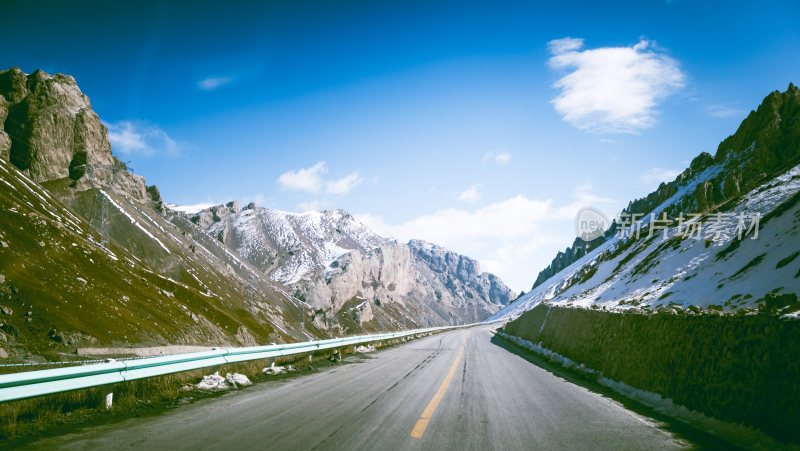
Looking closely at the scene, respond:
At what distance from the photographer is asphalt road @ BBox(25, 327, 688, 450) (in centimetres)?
488

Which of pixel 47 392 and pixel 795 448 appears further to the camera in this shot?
Answer: pixel 47 392

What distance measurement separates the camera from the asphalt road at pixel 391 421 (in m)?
4.88

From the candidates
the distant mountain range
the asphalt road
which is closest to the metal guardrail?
the asphalt road

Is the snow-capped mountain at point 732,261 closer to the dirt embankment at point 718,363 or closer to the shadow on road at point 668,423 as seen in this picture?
the dirt embankment at point 718,363

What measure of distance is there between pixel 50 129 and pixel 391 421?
17566cm

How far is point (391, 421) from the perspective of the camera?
591 cm

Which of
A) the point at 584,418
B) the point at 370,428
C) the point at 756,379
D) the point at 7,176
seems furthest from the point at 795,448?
the point at 7,176

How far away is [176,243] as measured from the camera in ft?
430

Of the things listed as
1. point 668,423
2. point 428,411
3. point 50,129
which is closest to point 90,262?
point 428,411

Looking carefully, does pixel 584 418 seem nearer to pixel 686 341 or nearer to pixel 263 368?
pixel 686 341

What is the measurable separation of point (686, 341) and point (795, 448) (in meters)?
3.17

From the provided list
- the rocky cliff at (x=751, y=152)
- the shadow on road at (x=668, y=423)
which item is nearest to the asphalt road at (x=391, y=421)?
the shadow on road at (x=668, y=423)

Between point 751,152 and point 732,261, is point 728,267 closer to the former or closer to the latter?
point 732,261

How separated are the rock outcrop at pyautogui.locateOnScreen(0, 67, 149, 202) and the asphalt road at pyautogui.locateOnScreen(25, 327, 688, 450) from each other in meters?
153
